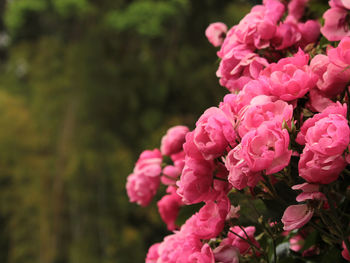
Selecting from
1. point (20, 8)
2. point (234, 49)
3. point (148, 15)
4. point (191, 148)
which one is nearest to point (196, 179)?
point (191, 148)

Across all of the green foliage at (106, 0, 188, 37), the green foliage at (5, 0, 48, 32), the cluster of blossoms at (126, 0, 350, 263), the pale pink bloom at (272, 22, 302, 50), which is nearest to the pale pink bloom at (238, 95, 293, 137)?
the cluster of blossoms at (126, 0, 350, 263)

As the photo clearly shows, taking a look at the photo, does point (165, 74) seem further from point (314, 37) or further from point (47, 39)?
point (314, 37)

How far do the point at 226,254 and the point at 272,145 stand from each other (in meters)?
0.10

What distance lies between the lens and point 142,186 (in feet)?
1.53

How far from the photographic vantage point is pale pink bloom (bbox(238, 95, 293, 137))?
0.27 m

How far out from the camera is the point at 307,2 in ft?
1.58

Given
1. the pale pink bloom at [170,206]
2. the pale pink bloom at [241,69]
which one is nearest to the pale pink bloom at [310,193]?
the pale pink bloom at [241,69]

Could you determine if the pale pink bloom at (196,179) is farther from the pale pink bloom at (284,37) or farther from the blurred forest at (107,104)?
the blurred forest at (107,104)

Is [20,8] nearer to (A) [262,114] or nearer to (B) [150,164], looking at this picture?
(B) [150,164]

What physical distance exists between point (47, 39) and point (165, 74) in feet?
2.40

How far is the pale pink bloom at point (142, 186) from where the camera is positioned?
1.53ft

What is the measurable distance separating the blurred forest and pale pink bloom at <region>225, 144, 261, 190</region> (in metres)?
1.51

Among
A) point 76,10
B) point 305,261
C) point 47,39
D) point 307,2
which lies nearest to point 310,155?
point 305,261

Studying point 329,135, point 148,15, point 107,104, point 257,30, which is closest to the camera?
point 329,135
